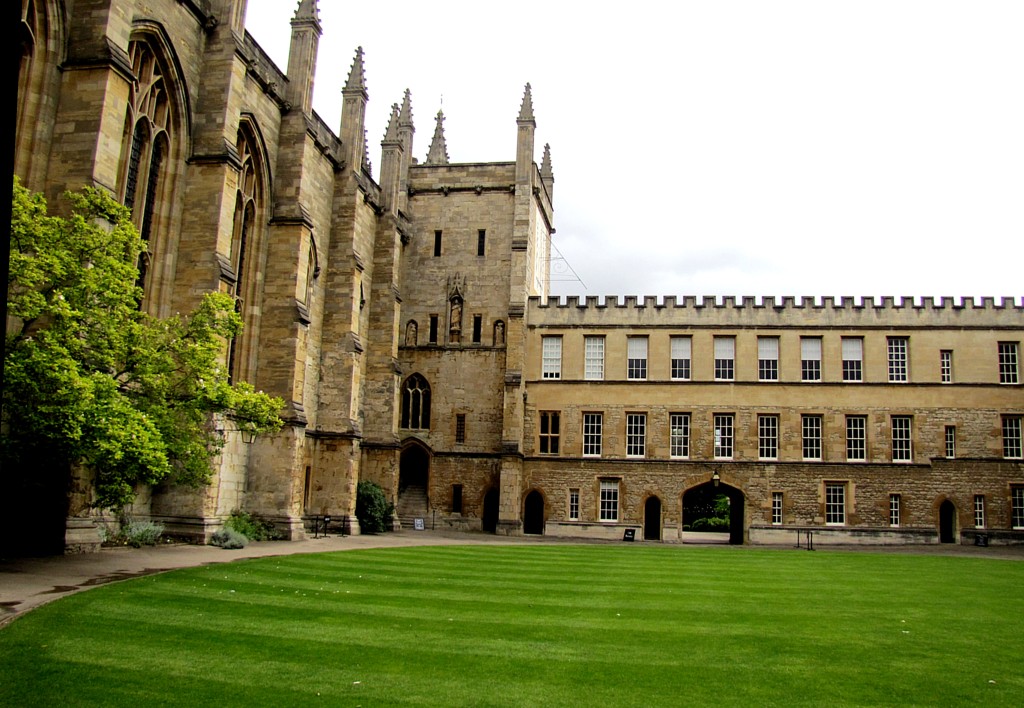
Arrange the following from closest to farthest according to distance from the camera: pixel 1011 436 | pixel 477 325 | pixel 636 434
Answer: pixel 1011 436, pixel 636 434, pixel 477 325

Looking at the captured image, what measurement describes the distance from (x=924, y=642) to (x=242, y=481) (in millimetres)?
20805

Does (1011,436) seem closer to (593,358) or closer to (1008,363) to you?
(1008,363)

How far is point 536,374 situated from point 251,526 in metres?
18.2

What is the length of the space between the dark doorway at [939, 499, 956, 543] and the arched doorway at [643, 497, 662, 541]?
12007mm

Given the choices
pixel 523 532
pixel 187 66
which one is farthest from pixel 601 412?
pixel 187 66

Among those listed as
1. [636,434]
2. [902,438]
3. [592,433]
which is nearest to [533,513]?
[592,433]

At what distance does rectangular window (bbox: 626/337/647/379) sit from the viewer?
4069 cm

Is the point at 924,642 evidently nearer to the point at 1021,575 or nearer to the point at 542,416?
the point at 1021,575

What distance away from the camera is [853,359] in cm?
3959

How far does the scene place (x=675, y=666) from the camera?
962 centimetres

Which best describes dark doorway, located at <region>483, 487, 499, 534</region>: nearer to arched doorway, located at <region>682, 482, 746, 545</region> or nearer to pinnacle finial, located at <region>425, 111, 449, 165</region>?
arched doorway, located at <region>682, 482, 746, 545</region>

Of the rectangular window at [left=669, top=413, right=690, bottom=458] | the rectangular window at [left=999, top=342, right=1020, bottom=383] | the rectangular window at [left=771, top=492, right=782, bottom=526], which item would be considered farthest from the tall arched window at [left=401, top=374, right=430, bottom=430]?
the rectangular window at [left=999, top=342, right=1020, bottom=383]

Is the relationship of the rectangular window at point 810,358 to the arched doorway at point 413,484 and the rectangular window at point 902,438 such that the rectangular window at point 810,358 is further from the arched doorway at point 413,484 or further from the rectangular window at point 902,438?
the arched doorway at point 413,484

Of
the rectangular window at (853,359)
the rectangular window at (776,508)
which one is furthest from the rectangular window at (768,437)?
the rectangular window at (853,359)
